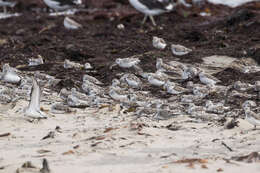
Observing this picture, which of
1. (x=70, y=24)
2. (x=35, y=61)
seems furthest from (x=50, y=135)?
(x=70, y=24)

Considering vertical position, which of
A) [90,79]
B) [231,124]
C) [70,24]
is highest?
[231,124]

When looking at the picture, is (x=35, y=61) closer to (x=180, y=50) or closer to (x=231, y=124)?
(x=180, y=50)

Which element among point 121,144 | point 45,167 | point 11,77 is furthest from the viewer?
point 11,77

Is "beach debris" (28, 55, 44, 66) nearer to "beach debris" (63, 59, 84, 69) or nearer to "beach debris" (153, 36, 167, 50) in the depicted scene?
"beach debris" (63, 59, 84, 69)

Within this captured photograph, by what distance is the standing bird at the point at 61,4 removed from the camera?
20.2m

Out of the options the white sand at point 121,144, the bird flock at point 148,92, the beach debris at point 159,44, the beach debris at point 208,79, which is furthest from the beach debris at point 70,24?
the white sand at point 121,144

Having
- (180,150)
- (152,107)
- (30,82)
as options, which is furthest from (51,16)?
(180,150)

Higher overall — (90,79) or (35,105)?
(35,105)

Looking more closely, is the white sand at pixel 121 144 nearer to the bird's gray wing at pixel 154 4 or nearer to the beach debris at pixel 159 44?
the beach debris at pixel 159 44

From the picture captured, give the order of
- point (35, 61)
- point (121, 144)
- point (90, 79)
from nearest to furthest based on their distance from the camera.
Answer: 1. point (121, 144)
2. point (90, 79)
3. point (35, 61)

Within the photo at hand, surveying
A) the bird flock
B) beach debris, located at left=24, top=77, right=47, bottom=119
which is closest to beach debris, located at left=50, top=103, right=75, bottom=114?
the bird flock

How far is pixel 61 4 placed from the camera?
20.3 meters

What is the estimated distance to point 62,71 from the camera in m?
12.2

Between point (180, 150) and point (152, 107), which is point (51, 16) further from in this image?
point (180, 150)
